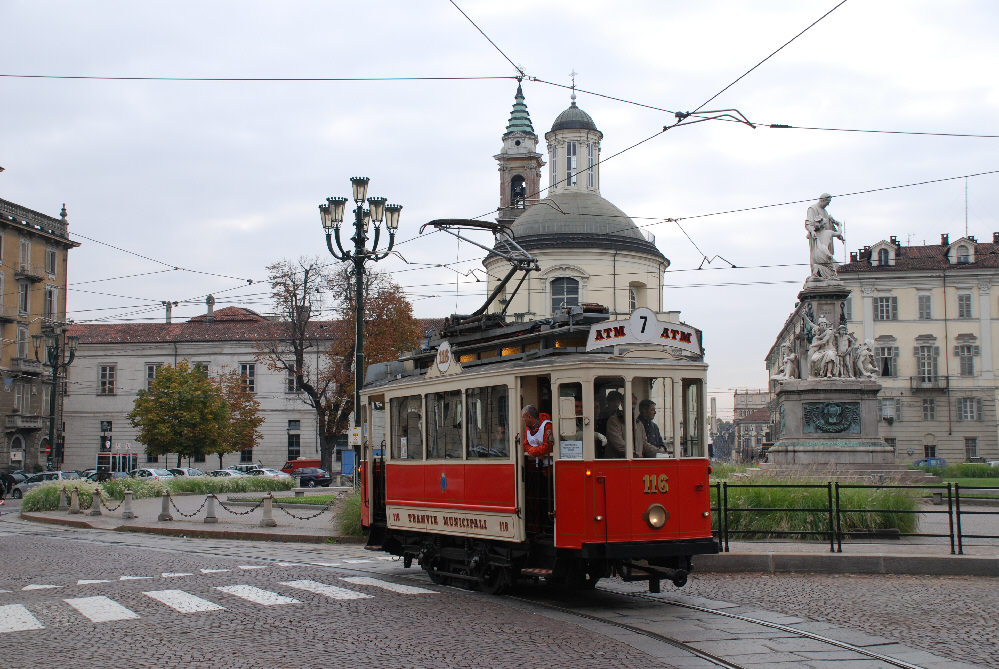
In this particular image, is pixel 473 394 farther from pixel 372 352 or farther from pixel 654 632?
pixel 372 352

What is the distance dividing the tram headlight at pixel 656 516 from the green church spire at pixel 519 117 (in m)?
76.2

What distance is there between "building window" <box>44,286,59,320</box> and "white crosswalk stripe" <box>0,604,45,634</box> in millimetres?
56300

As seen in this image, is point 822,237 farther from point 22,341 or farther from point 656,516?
point 22,341

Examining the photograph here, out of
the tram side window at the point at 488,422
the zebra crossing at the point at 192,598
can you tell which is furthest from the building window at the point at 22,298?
the tram side window at the point at 488,422

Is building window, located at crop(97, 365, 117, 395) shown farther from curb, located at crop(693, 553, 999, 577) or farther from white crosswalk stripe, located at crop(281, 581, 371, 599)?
curb, located at crop(693, 553, 999, 577)

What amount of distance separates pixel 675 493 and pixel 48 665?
600 centimetres

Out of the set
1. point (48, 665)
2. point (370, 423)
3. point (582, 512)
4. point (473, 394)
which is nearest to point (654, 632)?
point (582, 512)

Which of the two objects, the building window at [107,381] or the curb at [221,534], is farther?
A: the building window at [107,381]

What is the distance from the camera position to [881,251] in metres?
75.2

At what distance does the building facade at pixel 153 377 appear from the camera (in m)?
75.8

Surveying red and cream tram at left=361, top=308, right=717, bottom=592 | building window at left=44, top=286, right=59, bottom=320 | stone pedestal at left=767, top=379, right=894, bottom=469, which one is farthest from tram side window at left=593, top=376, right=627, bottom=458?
building window at left=44, top=286, right=59, bottom=320

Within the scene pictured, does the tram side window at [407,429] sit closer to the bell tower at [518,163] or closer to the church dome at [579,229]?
the church dome at [579,229]

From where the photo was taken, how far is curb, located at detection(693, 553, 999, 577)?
13.9 metres

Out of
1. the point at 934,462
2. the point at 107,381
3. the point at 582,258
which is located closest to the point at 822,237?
the point at 582,258
